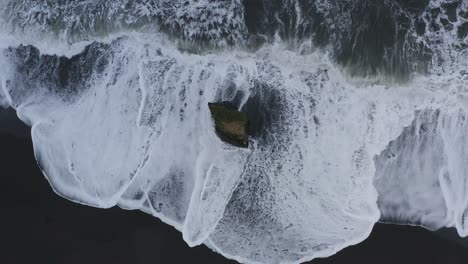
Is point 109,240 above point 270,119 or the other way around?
the other way around

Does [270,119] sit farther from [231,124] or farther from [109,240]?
[109,240]

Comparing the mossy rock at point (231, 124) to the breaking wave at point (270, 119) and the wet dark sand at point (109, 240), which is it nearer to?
the breaking wave at point (270, 119)

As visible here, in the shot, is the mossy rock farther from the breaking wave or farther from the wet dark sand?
the wet dark sand

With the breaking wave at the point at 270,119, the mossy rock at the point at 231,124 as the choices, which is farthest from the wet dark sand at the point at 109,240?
the mossy rock at the point at 231,124

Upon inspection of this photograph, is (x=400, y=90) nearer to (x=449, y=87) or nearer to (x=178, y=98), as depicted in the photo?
(x=449, y=87)

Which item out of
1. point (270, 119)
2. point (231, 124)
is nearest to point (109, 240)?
point (231, 124)

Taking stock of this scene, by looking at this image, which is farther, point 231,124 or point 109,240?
point 109,240

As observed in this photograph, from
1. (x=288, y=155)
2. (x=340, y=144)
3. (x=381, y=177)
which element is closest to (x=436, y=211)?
(x=381, y=177)
